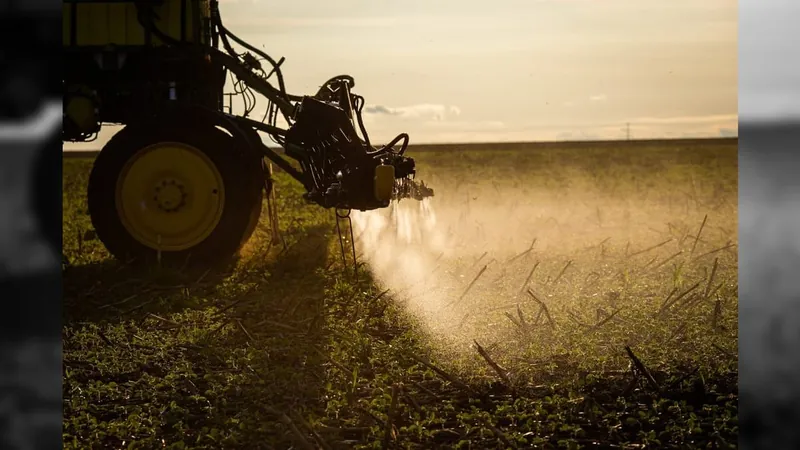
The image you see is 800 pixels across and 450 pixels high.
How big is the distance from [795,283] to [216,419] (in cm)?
461

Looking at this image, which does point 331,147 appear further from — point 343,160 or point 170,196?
point 170,196

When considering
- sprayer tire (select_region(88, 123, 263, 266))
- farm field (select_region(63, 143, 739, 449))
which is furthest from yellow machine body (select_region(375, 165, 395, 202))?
sprayer tire (select_region(88, 123, 263, 266))

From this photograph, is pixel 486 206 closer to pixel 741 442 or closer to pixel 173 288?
pixel 173 288

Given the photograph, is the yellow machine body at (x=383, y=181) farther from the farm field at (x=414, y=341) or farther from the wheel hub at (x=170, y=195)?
the wheel hub at (x=170, y=195)

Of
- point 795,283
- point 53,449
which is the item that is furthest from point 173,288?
point 795,283

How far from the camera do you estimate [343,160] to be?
307 inches

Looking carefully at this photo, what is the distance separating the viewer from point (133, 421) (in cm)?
440

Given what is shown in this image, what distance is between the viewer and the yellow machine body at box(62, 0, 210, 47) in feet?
27.4

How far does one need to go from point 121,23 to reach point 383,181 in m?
2.71

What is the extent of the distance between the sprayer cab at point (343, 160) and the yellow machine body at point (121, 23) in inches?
46.9

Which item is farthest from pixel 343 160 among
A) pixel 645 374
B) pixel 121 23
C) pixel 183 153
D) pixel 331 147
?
pixel 645 374

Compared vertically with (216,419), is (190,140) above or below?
above

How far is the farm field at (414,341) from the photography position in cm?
428

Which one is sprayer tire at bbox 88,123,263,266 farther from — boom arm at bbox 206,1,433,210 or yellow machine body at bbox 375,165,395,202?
yellow machine body at bbox 375,165,395,202
